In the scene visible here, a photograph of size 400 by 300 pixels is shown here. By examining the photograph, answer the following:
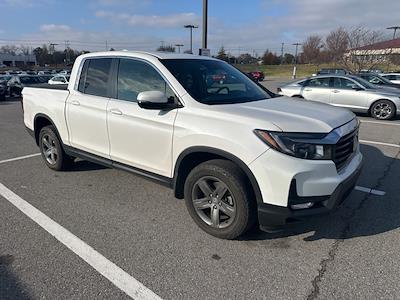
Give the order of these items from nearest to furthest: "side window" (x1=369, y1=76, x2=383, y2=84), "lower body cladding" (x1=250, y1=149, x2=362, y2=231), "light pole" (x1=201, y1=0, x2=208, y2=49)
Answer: "lower body cladding" (x1=250, y1=149, x2=362, y2=231) → "light pole" (x1=201, y1=0, x2=208, y2=49) → "side window" (x1=369, y1=76, x2=383, y2=84)

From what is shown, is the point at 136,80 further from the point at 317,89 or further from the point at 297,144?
the point at 317,89

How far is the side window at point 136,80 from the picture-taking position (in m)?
3.73

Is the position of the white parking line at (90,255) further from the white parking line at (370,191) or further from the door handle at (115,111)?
the white parking line at (370,191)

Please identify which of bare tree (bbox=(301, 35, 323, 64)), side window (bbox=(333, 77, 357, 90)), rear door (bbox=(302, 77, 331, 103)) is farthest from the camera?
bare tree (bbox=(301, 35, 323, 64))

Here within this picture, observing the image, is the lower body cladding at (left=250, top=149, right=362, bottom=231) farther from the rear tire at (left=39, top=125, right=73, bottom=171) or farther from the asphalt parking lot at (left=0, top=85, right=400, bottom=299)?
the rear tire at (left=39, top=125, right=73, bottom=171)

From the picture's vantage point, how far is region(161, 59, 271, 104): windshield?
3635 millimetres

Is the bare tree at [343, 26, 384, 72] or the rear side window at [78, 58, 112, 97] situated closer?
the rear side window at [78, 58, 112, 97]

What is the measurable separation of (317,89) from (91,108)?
9.78m

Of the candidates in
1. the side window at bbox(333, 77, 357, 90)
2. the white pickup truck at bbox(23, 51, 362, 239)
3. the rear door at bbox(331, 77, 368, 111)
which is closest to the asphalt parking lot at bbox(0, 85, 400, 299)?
the white pickup truck at bbox(23, 51, 362, 239)

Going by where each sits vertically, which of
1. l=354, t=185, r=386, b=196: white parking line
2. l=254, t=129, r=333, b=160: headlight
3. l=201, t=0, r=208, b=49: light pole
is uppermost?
l=201, t=0, r=208, b=49: light pole

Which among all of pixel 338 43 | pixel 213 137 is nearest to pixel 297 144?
pixel 213 137

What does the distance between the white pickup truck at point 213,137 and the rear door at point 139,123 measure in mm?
12

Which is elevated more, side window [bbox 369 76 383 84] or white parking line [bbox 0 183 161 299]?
side window [bbox 369 76 383 84]

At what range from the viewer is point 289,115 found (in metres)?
3.17
